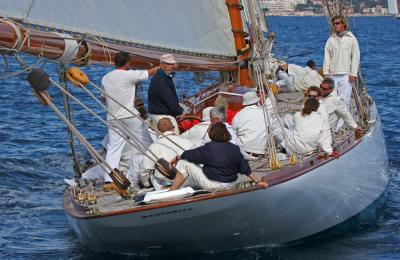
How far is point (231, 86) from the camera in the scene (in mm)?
15453

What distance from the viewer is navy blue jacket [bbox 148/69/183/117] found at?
42.4ft

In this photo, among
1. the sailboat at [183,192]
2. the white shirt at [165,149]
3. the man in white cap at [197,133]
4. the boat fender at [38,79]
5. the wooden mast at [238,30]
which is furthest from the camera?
the wooden mast at [238,30]

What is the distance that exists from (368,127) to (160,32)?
3256 mm

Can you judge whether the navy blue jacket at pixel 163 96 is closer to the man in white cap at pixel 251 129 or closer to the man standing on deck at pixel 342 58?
the man in white cap at pixel 251 129

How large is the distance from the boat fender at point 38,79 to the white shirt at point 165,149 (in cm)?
153

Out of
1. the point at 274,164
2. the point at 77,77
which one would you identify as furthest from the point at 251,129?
the point at 77,77

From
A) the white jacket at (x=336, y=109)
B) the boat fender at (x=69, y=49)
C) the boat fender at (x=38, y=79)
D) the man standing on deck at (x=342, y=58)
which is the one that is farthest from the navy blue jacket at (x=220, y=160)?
the man standing on deck at (x=342, y=58)

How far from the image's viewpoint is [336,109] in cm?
1427

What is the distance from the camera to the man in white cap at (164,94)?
1280cm

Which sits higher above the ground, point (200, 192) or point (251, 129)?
point (251, 129)

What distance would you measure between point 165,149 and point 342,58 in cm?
433

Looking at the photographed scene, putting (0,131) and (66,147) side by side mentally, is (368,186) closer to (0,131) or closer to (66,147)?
(66,147)

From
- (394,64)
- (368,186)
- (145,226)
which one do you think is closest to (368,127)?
(368,186)

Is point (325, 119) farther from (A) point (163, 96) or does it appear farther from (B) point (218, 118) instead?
(A) point (163, 96)
